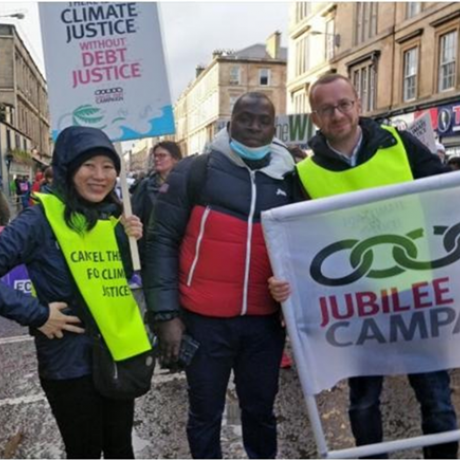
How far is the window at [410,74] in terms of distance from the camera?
20.3 meters

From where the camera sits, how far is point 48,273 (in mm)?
2137

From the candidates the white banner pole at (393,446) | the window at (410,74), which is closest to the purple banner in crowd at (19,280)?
the white banner pole at (393,446)

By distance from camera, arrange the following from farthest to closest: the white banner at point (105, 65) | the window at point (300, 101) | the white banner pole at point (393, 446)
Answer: the window at point (300, 101) → the white banner at point (105, 65) → the white banner pole at point (393, 446)

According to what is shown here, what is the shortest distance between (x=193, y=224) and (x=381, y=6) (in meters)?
23.1

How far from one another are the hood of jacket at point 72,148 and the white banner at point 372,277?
0.79m

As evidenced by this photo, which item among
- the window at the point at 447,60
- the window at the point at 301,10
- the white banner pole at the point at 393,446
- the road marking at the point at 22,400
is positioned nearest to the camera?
the white banner pole at the point at 393,446

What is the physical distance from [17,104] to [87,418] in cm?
4157

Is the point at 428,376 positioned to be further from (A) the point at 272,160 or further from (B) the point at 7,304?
(B) the point at 7,304

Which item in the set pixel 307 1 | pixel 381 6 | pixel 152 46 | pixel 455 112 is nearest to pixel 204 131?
pixel 307 1

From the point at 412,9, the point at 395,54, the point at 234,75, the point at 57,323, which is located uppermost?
the point at 234,75

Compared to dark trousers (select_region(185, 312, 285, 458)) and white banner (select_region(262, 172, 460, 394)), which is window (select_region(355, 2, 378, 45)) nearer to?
white banner (select_region(262, 172, 460, 394))

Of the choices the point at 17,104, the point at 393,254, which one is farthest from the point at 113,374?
the point at 17,104

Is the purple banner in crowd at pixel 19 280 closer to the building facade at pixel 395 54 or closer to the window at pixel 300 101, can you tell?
the building facade at pixel 395 54

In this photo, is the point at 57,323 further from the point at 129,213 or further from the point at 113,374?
the point at 129,213
